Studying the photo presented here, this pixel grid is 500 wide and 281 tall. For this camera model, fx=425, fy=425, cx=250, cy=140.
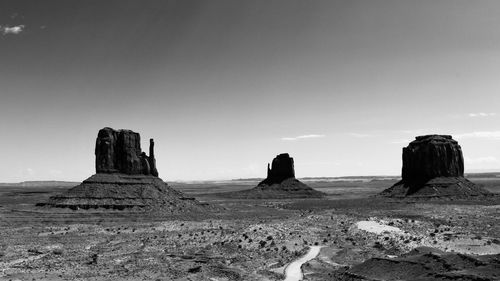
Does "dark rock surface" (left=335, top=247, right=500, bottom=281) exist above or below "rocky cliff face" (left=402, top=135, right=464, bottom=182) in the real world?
below

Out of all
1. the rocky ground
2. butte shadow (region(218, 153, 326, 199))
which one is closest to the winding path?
the rocky ground

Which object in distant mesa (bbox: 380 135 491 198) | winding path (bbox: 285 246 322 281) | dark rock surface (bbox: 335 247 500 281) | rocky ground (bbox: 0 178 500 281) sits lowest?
winding path (bbox: 285 246 322 281)

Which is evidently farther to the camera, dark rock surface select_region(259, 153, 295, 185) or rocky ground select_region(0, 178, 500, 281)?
dark rock surface select_region(259, 153, 295, 185)

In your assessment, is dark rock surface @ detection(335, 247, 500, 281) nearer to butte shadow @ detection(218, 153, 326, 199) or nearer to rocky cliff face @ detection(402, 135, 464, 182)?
rocky cliff face @ detection(402, 135, 464, 182)

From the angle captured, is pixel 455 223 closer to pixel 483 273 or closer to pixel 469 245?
pixel 469 245

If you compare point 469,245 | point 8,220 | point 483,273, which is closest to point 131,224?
point 8,220

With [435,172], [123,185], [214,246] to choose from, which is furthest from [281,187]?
[214,246]
